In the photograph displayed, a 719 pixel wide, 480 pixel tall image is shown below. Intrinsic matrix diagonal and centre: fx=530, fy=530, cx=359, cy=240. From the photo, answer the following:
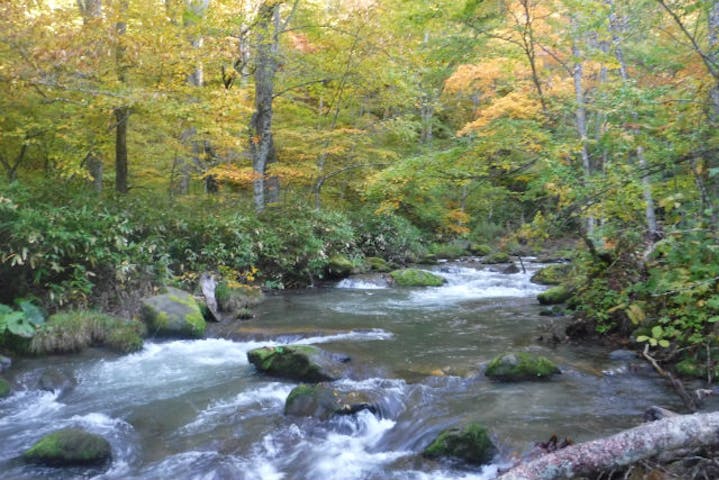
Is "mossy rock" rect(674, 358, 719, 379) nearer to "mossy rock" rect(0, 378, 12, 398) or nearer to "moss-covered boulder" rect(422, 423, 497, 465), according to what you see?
"moss-covered boulder" rect(422, 423, 497, 465)

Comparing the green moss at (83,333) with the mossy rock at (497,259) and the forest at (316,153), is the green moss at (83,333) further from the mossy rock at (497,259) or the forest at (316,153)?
the mossy rock at (497,259)

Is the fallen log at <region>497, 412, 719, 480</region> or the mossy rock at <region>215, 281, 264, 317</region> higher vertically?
the fallen log at <region>497, 412, 719, 480</region>

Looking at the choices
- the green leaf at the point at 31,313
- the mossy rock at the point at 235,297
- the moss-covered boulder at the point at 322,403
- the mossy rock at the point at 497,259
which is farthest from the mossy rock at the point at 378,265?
the moss-covered boulder at the point at 322,403

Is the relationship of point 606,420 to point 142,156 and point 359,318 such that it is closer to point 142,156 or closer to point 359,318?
point 359,318

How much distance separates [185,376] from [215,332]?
7.52ft

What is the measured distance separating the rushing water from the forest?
80cm

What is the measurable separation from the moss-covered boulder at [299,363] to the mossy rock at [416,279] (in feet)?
25.0

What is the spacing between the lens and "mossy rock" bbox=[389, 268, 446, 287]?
14945mm

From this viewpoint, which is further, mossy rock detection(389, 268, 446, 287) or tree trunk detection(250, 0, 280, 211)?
mossy rock detection(389, 268, 446, 287)

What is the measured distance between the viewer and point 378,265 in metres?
17.5

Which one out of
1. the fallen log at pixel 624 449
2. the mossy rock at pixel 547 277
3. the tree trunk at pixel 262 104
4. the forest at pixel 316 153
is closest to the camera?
the fallen log at pixel 624 449

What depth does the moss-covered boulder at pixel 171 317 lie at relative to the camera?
8961mm

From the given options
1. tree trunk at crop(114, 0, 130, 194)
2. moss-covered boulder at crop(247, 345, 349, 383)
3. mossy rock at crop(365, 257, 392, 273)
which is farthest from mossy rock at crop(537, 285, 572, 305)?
tree trunk at crop(114, 0, 130, 194)

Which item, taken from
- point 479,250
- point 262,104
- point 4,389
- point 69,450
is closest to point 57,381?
point 4,389
